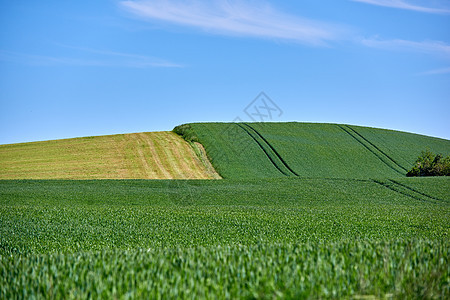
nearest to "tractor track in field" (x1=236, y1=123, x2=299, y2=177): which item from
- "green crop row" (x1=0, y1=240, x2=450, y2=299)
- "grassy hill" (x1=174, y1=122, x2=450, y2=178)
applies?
"grassy hill" (x1=174, y1=122, x2=450, y2=178)

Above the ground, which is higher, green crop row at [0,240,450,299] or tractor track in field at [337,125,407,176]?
tractor track in field at [337,125,407,176]

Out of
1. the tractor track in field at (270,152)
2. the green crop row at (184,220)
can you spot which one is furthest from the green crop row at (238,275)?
the tractor track in field at (270,152)

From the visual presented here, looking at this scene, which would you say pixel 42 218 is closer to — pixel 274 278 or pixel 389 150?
pixel 274 278

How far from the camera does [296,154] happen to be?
62.6m

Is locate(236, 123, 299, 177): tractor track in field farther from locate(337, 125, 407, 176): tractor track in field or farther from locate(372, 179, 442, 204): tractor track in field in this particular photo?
locate(337, 125, 407, 176): tractor track in field

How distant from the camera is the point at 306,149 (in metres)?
65.0

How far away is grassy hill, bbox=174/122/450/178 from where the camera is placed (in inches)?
2249

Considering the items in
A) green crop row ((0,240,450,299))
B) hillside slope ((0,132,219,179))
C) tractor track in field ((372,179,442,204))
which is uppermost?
→ green crop row ((0,240,450,299))

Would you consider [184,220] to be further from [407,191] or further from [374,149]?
[374,149]

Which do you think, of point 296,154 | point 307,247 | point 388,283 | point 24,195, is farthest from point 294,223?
point 296,154

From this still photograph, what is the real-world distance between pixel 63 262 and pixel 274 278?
374 centimetres

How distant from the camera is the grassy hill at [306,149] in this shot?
187 feet

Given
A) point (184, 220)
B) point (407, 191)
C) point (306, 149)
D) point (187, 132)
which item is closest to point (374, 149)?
point (306, 149)

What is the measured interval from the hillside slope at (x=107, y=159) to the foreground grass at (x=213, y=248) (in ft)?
29.0
